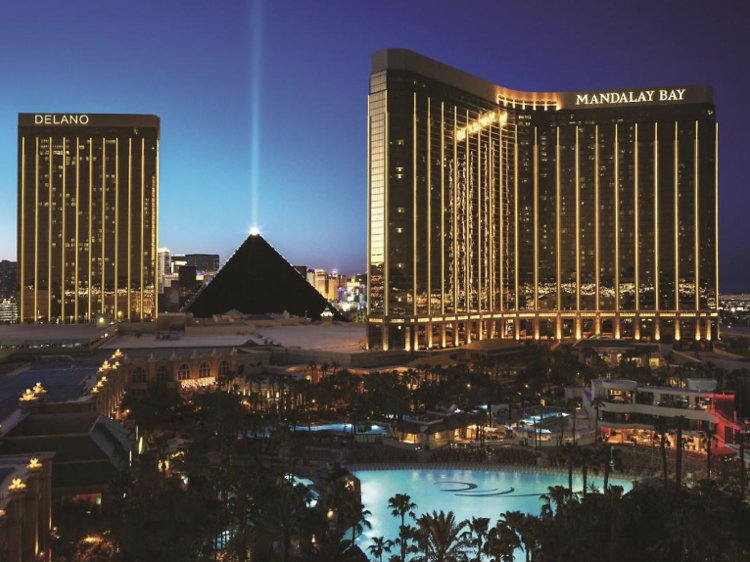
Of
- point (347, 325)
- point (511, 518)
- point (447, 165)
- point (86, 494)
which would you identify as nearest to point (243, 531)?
point (86, 494)

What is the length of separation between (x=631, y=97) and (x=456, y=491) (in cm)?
10046

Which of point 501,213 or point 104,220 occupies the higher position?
point 104,220

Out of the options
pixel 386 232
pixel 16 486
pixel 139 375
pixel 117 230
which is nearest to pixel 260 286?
pixel 117 230

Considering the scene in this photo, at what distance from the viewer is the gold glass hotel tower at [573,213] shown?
110 metres

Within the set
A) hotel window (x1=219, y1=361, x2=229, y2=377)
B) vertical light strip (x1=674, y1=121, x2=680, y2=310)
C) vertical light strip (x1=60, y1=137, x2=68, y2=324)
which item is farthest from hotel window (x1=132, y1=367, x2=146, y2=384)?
vertical light strip (x1=674, y1=121, x2=680, y2=310)

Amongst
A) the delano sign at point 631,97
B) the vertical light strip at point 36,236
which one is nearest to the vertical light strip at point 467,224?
the delano sign at point 631,97

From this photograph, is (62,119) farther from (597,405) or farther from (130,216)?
(597,405)

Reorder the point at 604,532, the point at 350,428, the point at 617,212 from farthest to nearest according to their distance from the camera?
1. the point at 617,212
2. the point at 350,428
3. the point at 604,532

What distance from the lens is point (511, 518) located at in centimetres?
2952

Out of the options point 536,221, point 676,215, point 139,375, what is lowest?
point 139,375

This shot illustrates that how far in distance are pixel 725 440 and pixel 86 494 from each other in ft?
153

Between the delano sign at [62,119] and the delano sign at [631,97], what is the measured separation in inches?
3722

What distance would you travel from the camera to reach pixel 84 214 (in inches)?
5261

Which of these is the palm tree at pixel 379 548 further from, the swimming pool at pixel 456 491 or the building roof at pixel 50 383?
the building roof at pixel 50 383
